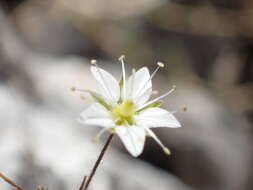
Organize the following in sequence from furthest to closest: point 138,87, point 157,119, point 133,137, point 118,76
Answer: point 118,76 → point 138,87 → point 157,119 → point 133,137

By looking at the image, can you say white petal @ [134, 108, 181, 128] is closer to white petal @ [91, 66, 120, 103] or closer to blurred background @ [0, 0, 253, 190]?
white petal @ [91, 66, 120, 103]

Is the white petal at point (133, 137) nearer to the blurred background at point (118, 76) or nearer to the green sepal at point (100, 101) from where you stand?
the green sepal at point (100, 101)

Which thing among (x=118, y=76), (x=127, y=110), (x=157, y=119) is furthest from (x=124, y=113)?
(x=118, y=76)

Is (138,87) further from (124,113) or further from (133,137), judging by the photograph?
(133,137)

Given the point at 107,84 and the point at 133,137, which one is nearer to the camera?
the point at 133,137

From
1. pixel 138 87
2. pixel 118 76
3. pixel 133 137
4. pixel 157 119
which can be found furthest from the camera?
pixel 118 76

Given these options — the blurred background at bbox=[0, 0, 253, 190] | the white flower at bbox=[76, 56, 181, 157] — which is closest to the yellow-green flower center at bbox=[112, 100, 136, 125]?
the white flower at bbox=[76, 56, 181, 157]

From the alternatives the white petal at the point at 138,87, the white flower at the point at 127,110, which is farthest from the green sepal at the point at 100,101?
the white petal at the point at 138,87
